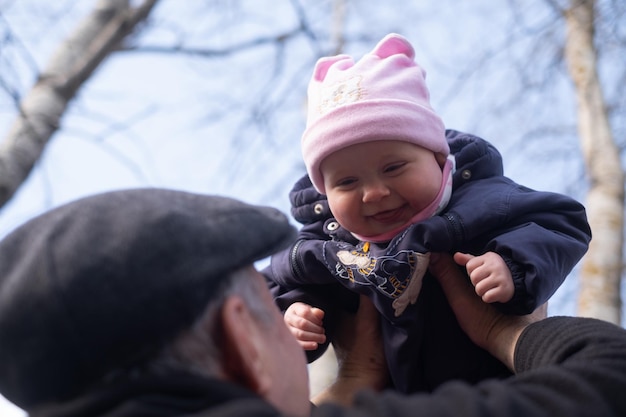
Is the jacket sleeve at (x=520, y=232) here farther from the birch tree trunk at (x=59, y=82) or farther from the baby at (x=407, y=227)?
A: the birch tree trunk at (x=59, y=82)

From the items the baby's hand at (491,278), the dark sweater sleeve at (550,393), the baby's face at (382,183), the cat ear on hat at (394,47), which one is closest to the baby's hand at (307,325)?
the baby's face at (382,183)

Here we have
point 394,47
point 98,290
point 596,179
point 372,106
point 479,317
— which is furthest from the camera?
point 596,179

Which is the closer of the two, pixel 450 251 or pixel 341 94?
pixel 450 251

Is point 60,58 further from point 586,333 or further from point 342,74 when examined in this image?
point 586,333

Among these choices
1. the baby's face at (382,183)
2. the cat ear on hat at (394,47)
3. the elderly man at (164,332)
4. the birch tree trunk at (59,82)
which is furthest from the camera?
the birch tree trunk at (59,82)

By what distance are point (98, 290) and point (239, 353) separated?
0.22 meters

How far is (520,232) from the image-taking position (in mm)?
1362

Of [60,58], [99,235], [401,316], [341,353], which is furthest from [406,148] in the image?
[60,58]

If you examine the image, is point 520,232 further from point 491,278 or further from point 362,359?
point 362,359

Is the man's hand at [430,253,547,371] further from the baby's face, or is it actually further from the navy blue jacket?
the baby's face

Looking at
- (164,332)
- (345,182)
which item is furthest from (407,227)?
(164,332)

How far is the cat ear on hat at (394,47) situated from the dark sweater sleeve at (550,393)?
0.84 meters

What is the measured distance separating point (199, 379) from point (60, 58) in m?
2.80

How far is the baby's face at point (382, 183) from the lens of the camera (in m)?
1.50
